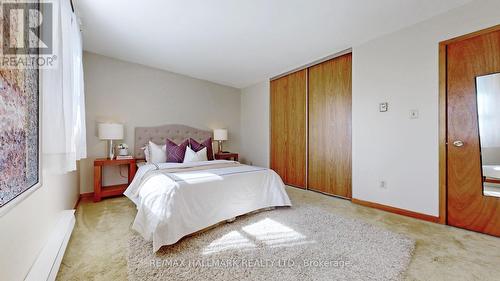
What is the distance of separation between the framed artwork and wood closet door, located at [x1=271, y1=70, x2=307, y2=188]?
3.46m

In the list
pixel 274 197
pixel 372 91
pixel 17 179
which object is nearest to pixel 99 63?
pixel 17 179

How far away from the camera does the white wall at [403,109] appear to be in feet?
7.48

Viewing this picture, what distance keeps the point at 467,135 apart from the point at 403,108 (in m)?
0.64

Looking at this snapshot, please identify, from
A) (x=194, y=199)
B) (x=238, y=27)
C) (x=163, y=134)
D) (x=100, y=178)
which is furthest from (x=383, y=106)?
(x=100, y=178)

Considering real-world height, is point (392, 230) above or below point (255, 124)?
below

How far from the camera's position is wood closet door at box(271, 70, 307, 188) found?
3.85 m

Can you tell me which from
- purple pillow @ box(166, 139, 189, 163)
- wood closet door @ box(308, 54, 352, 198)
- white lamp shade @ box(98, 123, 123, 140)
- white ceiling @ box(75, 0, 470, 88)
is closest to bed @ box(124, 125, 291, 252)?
purple pillow @ box(166, 139, 189, 163)

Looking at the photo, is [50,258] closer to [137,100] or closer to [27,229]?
[27,229]

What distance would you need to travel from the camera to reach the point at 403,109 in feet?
8.29

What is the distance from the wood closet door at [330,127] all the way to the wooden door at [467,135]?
3.67 ft

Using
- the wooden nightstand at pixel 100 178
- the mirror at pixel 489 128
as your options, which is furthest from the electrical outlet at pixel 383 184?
the wooden nightstand at pixel 100 178

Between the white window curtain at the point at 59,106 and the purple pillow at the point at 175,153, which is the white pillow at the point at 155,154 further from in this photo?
the white window curtain at the point at 59,106

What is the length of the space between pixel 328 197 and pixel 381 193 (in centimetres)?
79

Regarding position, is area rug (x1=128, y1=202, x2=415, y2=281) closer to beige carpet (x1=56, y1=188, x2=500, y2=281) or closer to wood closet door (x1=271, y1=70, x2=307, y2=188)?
beige carpet (x1=56, y1=188, x2=500, y2=281)
